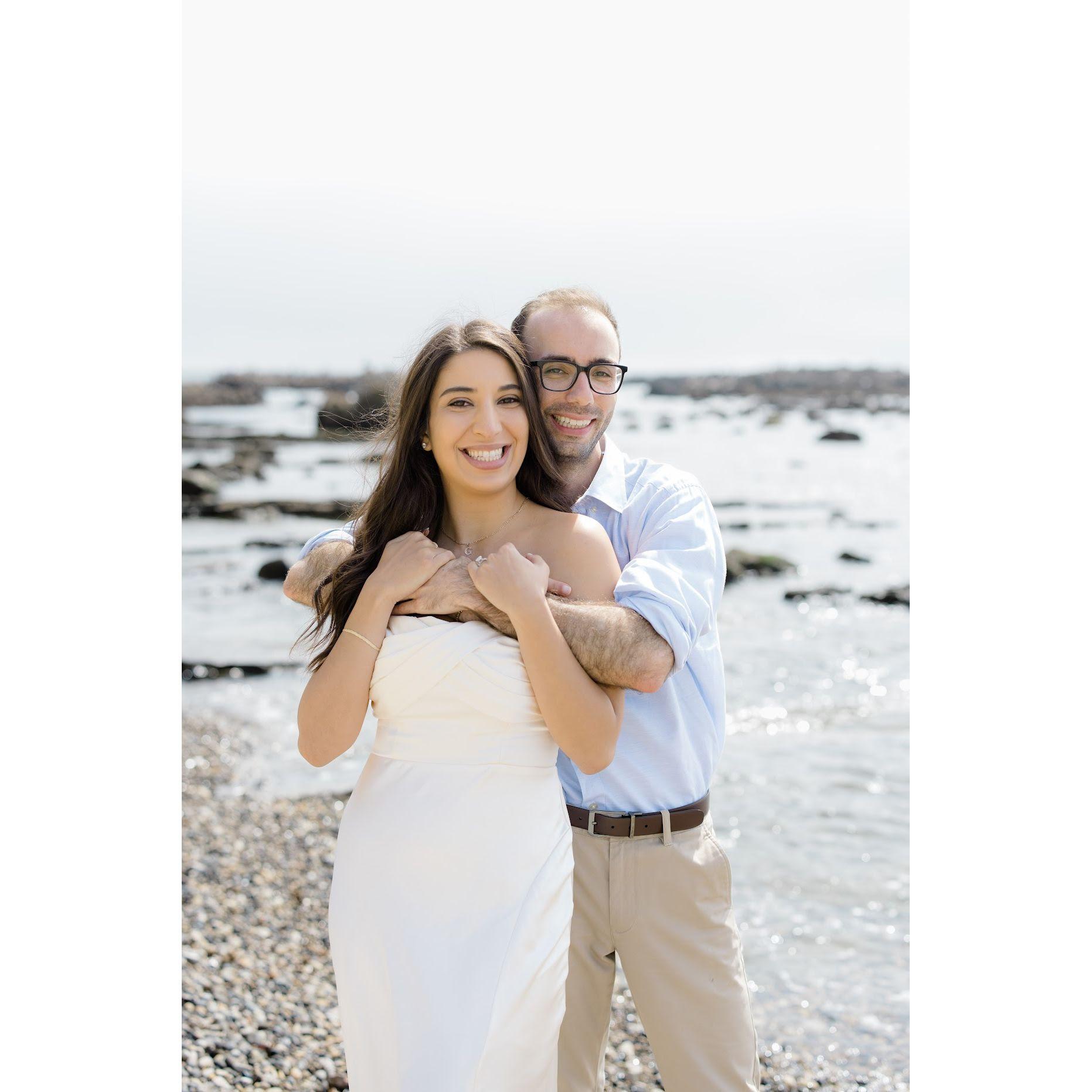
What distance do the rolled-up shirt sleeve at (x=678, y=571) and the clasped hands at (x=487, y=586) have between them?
20cm

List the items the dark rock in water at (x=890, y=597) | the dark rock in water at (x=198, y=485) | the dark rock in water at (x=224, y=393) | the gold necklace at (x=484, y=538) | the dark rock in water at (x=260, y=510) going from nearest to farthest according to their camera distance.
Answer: the gold necklace at (x=484, y=538)
the dark rock in water at (x=890, y=597)
the dark rock in water at (x=260, y=510)
the dark rock in water at (x=198, y=485)
the dark rock in water at (x=224, y=393)

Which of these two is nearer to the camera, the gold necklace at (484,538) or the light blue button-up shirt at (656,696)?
the gold necklace at (484,538)

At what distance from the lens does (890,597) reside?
61.3ft

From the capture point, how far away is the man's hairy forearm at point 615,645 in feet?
9.37

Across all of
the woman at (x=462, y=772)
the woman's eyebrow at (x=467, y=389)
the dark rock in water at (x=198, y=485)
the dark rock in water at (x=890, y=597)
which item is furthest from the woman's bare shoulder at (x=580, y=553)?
the dark rock in water at (x=198, y=485)

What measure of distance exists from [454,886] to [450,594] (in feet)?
2.44

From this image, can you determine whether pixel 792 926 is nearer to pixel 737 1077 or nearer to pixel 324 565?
pixel 737 1077

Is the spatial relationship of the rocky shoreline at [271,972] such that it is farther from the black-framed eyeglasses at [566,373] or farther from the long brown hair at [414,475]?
the black-framed eyeglasses at [566,373]

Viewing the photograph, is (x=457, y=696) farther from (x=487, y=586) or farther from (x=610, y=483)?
(x=610, y=483)

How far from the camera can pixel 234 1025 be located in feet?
18.2

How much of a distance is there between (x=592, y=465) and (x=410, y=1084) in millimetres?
1794

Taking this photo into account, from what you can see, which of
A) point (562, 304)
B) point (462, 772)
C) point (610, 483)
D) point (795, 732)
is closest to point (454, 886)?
point (462, 772)

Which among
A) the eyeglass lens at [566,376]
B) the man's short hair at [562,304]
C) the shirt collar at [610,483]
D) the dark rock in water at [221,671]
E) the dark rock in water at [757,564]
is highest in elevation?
the man's short hair at [562,304]

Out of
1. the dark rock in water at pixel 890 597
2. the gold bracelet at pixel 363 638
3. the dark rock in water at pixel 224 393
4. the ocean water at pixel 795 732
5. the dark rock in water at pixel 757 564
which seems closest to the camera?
the gold bracelet at pixel 363 638
